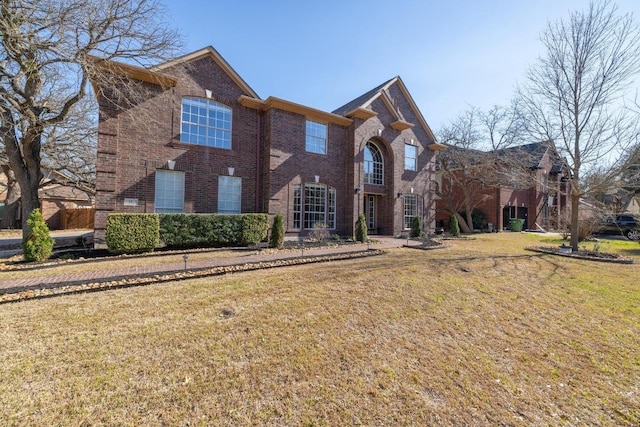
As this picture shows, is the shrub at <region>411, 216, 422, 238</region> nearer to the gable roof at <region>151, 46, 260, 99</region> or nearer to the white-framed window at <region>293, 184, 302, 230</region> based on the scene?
the white-framed window at <region>293, 184, 302, 230</region>

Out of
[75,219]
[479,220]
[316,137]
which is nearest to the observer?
[316,137]

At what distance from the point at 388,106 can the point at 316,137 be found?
565cm

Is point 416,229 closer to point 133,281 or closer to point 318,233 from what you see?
point 318,233

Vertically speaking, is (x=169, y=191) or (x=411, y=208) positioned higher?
(x=169, y=191)

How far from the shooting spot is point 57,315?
159 inches

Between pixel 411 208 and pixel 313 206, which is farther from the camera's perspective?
pixel 411 208

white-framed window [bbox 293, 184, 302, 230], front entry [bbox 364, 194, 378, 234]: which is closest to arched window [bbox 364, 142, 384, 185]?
front entry [bbox 364, 194, 378, 234]

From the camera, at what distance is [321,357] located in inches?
123

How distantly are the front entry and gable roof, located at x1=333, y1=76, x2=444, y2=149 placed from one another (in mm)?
4786

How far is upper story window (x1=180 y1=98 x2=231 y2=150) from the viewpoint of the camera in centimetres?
1177

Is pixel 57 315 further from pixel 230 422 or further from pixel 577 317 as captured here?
pixel 577 317

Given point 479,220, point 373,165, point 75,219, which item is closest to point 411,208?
point 373,165

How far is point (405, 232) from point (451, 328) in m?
14.1

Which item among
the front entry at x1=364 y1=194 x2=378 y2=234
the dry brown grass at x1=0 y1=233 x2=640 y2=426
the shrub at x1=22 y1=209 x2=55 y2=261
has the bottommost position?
the dry brown grass at x1=0 y1=233 x2=640 y2=426
